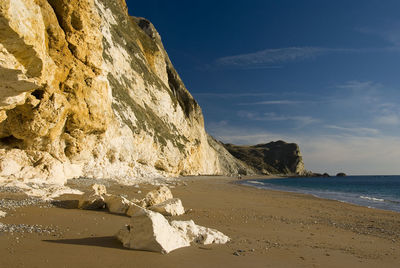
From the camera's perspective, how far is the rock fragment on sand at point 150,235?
14.3 feet

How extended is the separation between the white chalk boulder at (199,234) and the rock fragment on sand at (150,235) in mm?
448

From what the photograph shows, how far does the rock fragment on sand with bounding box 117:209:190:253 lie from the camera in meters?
4.36

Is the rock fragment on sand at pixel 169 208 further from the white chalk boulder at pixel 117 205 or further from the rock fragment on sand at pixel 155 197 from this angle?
the rock fragment on sand at pixel 155 197

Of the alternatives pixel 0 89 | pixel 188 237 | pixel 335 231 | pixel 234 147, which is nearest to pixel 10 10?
pixel 0 89

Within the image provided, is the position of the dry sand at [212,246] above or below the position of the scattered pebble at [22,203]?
below

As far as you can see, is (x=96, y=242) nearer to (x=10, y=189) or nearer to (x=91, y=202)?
(x=91, y=202)

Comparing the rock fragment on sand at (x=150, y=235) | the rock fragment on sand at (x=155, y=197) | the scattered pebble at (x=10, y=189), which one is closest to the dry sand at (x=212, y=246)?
the rock fragment on sand at (x=150, y=235)

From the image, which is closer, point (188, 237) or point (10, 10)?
point (188, 237)

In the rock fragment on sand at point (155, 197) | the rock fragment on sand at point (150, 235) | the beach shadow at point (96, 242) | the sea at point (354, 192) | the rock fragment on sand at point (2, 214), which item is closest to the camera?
the rock fragment on sand at point (150, 235)

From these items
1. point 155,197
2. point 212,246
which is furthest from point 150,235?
point 155,197

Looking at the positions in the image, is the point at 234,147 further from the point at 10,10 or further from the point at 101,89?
the point at 10,10

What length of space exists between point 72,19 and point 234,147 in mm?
145790

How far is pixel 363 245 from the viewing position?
6254 millimetres

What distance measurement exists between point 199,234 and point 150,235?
1.19 m
